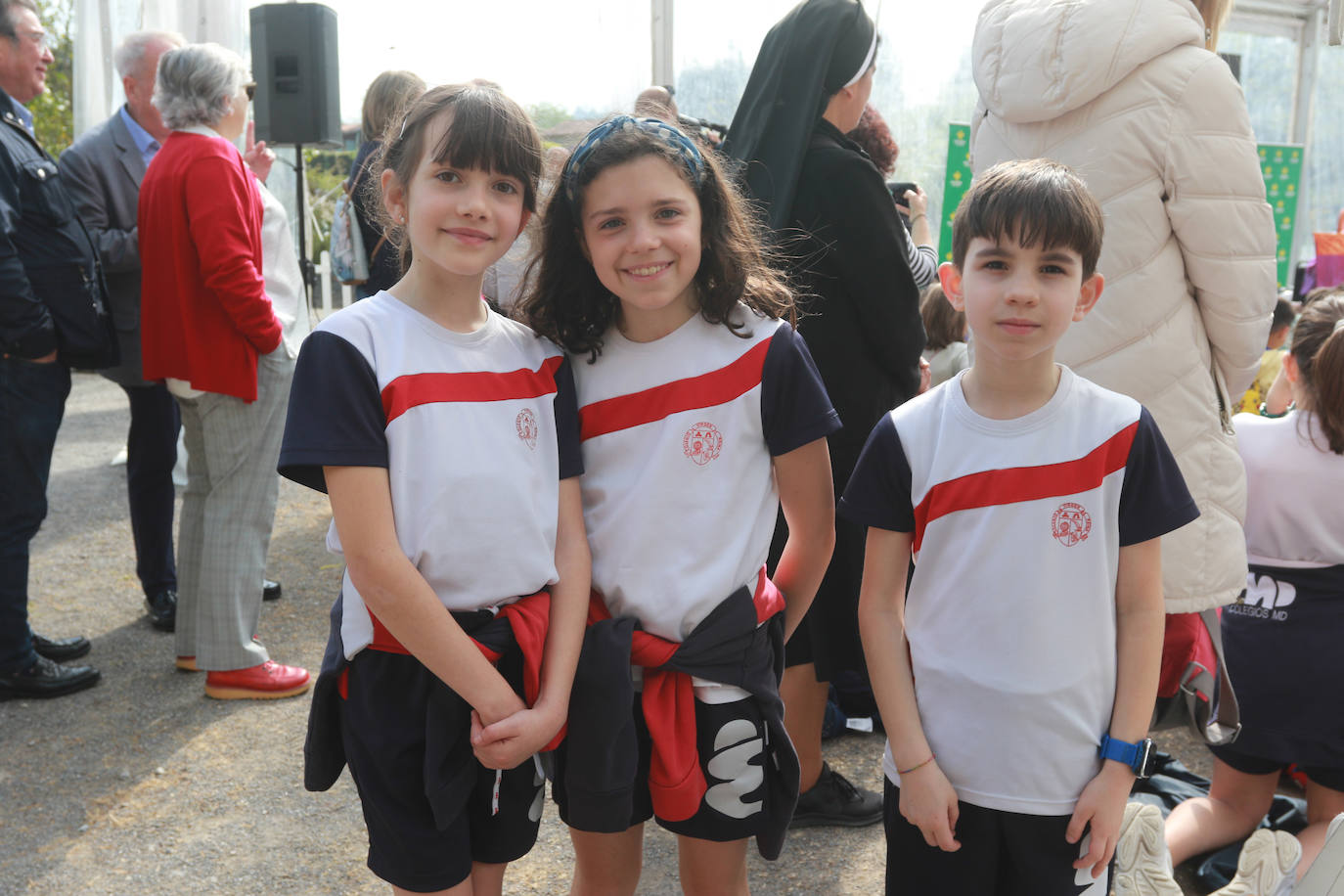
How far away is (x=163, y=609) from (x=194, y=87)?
1.94 metres

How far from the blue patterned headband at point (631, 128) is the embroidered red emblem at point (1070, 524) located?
731 mm

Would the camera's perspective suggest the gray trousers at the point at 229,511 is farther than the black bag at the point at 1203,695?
Yes

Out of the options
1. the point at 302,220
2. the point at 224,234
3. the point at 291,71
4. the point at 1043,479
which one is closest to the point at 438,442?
the point at 1043,479

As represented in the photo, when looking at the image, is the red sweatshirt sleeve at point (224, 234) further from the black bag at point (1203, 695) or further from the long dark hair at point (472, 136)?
the black bag at point (1203, 695)

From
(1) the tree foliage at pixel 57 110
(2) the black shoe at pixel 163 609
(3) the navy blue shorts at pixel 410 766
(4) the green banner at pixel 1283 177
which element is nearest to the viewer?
(3) the navy blue shorts at pixel 410 766

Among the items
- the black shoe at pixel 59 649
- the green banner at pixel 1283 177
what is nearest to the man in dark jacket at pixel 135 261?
the black shoe at pixel 59 649

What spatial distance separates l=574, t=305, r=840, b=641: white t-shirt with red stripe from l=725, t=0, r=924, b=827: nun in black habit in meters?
0.74

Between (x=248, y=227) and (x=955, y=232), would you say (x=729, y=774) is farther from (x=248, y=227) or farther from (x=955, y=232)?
(x=248, y=227)

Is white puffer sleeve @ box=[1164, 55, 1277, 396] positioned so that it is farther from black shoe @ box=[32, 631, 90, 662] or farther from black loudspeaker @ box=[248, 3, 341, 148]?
black loudspeaker @ box=[248, 3, 341, 148]

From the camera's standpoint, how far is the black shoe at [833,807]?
2619mm

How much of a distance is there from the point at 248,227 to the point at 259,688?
1449mm

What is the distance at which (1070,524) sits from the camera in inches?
58.3

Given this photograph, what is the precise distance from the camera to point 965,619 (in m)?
1.52

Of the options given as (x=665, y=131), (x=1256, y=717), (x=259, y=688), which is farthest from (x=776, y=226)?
(x=259, y=688)
